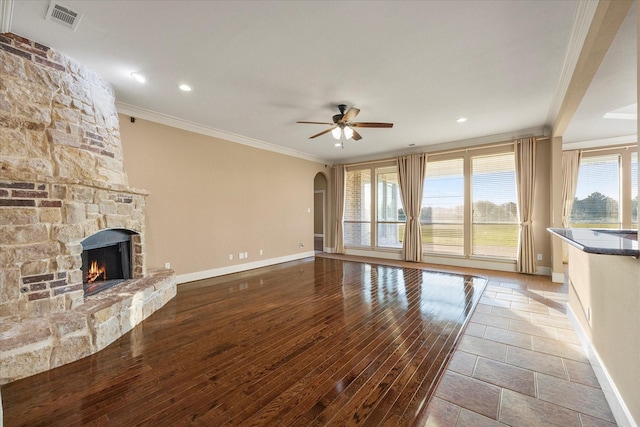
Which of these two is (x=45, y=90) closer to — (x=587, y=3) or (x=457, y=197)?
(x=587, y=3)

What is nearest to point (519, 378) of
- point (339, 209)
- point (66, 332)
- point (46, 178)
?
point (66, 332)

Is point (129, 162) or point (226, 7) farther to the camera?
point (129, 162)

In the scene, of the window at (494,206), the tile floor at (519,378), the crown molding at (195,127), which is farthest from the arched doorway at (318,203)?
the tile floor at (519,378)

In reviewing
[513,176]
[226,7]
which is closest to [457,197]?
[513,176]

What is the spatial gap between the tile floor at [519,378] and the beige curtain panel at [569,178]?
398cm

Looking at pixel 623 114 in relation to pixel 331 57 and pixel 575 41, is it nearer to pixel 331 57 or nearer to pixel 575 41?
pixel 575 41

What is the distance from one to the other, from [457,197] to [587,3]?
15.1ft

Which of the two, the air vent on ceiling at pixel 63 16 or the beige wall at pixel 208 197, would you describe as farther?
the beige wall at pixel 208 197

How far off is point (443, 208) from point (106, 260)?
665 centimetres

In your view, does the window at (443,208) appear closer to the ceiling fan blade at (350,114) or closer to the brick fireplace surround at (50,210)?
the ceiling fan blade at (350,114)

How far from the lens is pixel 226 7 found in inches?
83.8

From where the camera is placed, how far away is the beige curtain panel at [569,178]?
5.91 meters

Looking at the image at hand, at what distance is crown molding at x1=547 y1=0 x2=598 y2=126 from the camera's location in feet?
6.79

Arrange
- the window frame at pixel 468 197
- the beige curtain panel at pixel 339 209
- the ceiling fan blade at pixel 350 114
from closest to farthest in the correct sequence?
the ceiling fan blade at pixel 350 114 < the window frame at pixel 468 197 < the beige curtain panel at pixel 339 209
